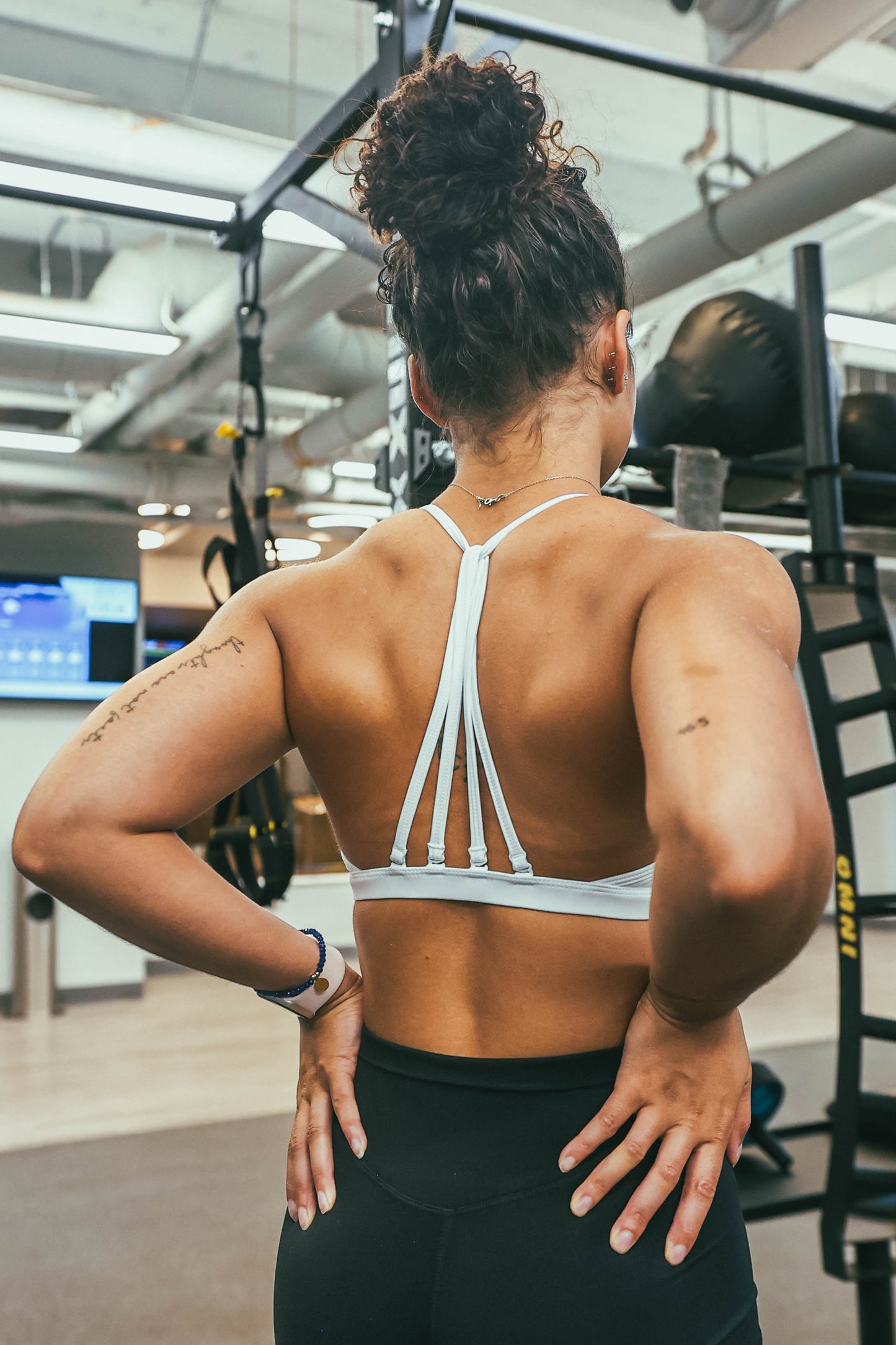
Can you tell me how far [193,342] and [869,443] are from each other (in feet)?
10.6

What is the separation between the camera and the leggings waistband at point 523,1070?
0.83m

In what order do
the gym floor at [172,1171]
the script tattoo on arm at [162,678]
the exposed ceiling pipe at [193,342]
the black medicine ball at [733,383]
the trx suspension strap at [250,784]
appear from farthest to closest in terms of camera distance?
the exposed ceiling pipe at [193,342], the gym floor at [172,1171], the black medicine ball at [733,383], the trx suspension strap at [250,784], the script tattoo on arm at [162,678]

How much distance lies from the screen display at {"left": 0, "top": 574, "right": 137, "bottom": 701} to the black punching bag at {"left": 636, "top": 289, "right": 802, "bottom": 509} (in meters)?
4.67

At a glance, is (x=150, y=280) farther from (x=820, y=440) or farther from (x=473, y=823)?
(x=473, y=823)

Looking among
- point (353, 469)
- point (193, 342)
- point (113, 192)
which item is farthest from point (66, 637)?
point (113, 192)

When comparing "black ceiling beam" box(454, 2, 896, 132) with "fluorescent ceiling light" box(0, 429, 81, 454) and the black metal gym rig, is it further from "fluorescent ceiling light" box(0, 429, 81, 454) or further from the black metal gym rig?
"fluorescent ceiling light" box(0, 429, 81, 454)

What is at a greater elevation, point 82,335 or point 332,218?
point 82,335

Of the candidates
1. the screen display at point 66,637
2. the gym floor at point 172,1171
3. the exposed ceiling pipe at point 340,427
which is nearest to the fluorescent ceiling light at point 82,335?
the exposed ceiling pipe at point 340,427

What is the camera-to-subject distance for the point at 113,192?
2.59 meters

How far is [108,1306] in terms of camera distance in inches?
107

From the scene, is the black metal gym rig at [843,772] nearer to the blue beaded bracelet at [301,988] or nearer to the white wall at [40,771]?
the blue beaded bracelet at [301,988]

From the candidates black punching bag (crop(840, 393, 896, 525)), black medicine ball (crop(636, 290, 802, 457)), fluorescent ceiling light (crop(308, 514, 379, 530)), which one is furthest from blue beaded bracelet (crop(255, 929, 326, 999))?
fluorescent ceiling light (crop(308, 514, 379, 530))

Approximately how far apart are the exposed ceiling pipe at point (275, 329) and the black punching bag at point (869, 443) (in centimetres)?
179

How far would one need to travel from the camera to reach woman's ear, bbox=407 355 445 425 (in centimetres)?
95
